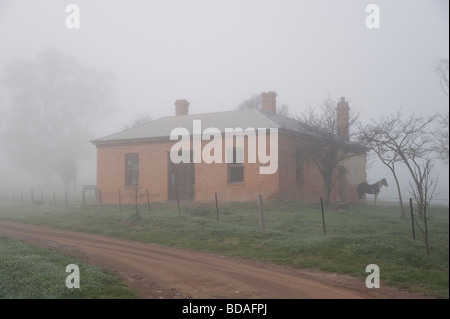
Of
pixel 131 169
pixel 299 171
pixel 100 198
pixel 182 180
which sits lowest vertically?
pixel 100 198

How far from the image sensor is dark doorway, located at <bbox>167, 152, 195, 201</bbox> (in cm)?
2606

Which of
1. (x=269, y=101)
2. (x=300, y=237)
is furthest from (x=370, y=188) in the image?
(x=300, y=237)

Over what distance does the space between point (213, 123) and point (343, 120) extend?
812cm

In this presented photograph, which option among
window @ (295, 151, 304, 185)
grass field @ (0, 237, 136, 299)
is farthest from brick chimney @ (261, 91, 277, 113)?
grass field @ (0, 237, 136, 299)

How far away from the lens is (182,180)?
26.2 m

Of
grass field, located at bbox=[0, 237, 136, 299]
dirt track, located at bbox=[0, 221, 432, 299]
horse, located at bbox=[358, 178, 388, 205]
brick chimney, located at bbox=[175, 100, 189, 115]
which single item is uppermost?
brick chimney, located at bbox=[175, 100, 189, 115]

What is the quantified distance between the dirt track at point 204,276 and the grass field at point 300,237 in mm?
729

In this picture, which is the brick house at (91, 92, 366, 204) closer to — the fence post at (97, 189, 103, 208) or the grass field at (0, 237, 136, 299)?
the fence post at (97, 189, 103, 208)

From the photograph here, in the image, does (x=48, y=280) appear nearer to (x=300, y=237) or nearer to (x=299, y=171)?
(x=300, y=237)

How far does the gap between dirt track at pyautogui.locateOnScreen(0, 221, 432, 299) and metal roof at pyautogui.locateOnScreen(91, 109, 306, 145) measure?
13467 millimetres

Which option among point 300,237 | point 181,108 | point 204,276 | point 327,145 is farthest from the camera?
point 181,108

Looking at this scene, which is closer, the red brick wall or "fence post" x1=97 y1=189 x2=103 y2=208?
the red brick wall
